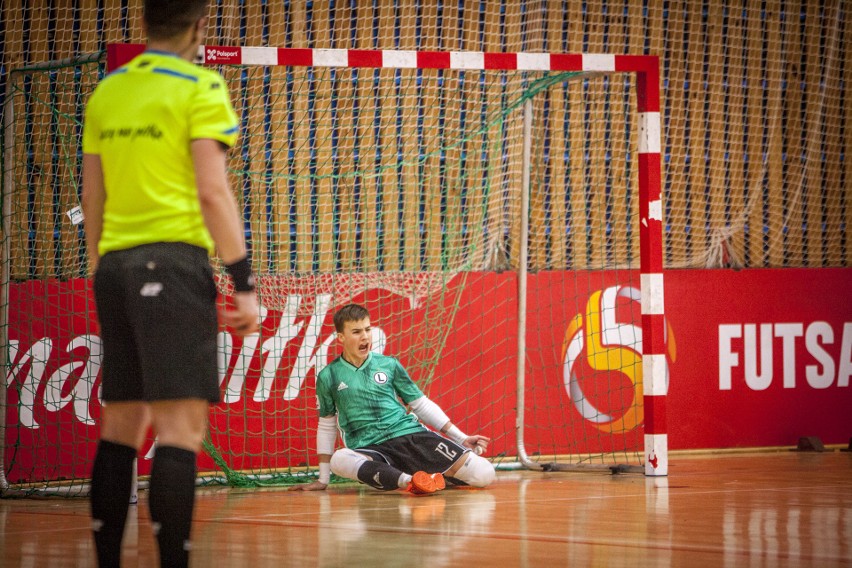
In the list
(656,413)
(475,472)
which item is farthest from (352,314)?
(656,413)

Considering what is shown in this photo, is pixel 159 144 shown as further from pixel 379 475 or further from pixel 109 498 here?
pixel 379 475

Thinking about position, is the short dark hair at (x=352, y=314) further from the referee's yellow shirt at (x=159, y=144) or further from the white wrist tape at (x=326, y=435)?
the referee's yellow shirt at (x=159, y=144)

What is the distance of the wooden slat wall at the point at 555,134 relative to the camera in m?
7.70

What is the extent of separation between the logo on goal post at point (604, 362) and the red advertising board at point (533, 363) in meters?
0.01

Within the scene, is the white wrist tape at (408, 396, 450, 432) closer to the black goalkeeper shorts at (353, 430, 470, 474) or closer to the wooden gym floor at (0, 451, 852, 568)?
the black goalkeeper shorts at (353, 430, 470, 474)

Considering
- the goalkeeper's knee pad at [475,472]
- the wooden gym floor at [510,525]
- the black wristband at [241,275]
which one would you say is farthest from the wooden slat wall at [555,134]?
the black wristband at [241,275]

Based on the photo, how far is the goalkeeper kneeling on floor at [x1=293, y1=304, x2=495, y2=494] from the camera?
6176 millimetres

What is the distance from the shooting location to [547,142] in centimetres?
878

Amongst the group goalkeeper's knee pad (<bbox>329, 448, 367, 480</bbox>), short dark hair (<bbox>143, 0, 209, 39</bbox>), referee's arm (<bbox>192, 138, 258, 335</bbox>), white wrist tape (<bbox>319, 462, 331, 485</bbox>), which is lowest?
white wrist tape (<bbox>319, 462, 331, 485</bbox>)

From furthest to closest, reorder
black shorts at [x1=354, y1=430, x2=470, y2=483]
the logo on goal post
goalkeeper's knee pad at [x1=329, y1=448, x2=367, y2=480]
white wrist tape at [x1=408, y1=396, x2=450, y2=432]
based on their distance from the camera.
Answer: the logo on goal post → white wrist tape at [x1=408, y1=396, x2=450, y2=432] → black shorts at [x1=354, y1=430, x2=470, y2=483] → goalkeeper's knee pad at [x1=329, y1=448, x2=367, y2=480]

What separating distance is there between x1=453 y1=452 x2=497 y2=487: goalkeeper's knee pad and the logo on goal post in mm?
1753

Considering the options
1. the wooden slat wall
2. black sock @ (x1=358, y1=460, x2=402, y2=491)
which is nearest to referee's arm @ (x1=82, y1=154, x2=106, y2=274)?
black sock @ (x1=358, y1=460, x2=402, y2=491)

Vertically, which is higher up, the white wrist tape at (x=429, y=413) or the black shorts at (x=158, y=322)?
the black shorts at (x=158, y=322)

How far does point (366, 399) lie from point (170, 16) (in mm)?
3657
